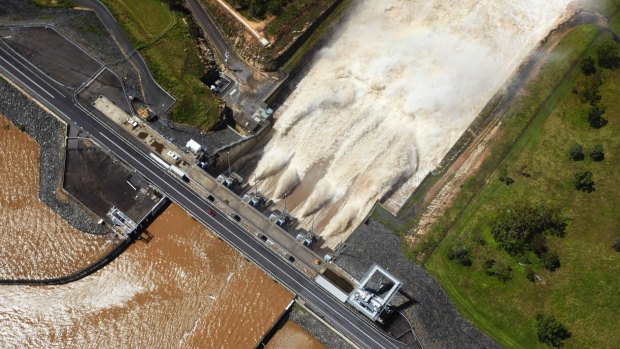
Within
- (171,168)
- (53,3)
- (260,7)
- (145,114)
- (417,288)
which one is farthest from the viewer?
(53,3)

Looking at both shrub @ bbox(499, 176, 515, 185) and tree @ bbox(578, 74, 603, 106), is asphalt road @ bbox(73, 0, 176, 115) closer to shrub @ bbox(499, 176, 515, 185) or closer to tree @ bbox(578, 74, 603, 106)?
shrub @ bbox(499, 176, 515, 185)

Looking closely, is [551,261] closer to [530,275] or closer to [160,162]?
[530,275]

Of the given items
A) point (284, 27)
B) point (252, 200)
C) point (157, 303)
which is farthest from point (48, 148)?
point (284, 27)

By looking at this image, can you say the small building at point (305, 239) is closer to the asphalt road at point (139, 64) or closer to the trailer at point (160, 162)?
the trailer at point (160, 162)

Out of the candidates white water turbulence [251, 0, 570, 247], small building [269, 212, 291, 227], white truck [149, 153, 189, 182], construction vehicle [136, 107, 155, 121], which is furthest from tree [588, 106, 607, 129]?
construction vehicle [136, 107, 155, 121]

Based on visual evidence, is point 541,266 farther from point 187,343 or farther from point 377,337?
point 187,343

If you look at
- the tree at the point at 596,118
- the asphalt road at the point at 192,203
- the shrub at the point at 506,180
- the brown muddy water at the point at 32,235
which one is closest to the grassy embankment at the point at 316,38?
the asphalt road at the point at 192,203
